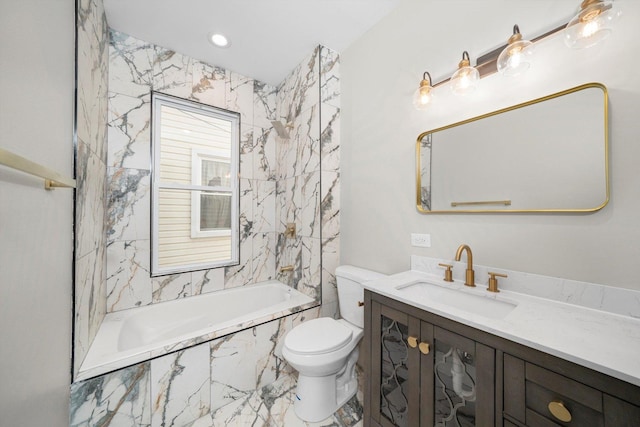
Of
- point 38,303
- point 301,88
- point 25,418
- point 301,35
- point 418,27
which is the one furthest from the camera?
point 301,88

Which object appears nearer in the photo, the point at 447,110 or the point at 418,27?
the point at 447,110

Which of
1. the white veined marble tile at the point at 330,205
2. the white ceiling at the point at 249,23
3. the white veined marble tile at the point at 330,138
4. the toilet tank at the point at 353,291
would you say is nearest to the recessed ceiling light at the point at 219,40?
the white ceiling at the point at 249,23

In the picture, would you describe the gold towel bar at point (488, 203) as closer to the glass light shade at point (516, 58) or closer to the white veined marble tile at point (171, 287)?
the glass light shade at point (516, 58)

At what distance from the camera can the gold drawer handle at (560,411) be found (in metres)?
0.64

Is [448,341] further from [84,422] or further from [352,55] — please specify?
[352,55]

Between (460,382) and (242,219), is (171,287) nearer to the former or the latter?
(242,219)

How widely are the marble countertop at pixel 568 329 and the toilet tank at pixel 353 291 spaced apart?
594 millimetres

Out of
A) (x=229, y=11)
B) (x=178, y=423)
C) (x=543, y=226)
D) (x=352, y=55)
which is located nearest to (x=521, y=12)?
(x=543, y=226)

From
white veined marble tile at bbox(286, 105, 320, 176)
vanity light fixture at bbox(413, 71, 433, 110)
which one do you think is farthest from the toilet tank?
vanity light fixture at bbox(413, 71, 433, 110)

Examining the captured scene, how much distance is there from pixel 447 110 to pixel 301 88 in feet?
4.66

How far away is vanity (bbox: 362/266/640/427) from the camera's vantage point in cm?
62

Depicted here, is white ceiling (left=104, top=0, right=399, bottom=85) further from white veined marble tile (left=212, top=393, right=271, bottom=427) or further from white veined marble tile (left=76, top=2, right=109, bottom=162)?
white veined marble tile (left=212, top=393, right=271, bottom=427)

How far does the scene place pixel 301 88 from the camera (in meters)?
2.26

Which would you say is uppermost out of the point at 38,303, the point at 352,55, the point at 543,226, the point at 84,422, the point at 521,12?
the point at 352,55
